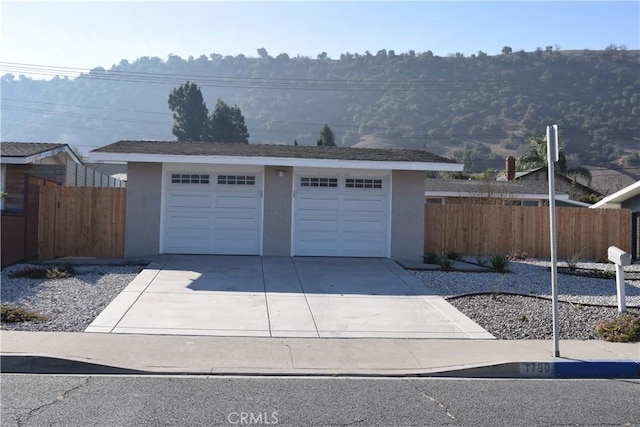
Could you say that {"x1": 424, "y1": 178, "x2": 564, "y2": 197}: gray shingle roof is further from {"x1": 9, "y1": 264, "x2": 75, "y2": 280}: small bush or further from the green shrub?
{"x1": 9, "y1": 264, "x2": 75, "y2": 280}: small bush

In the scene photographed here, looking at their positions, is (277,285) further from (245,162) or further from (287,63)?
(287,63)

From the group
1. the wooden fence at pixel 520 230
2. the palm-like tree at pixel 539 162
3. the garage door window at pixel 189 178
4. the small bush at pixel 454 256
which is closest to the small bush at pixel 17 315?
the garage door window at pixel 189 178

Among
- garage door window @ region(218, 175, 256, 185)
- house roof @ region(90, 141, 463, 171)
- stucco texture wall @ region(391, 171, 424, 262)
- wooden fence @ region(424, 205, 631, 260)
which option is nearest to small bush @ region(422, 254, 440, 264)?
stucco texture wall @ region(391, 171, 424, 262)

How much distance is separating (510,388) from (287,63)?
12986 cm

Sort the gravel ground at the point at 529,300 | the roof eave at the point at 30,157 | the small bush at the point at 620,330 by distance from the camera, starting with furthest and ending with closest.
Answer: the roof eave at the point at 30,157, the gravel ground at the point at 529,300, the small bush at the point at 620,330

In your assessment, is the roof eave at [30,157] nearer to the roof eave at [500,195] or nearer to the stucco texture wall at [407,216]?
the stucco texture wall at [407,216]

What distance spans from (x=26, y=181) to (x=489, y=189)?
80.6 feet

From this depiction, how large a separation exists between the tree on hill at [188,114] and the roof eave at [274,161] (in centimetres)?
4575

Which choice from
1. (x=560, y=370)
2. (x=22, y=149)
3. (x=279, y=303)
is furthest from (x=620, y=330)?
(x=22, y=149)

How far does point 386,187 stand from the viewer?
738 inches

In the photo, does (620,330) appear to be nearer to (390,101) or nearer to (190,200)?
(190,200)

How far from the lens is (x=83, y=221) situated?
18016mm

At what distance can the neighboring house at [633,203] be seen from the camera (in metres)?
22.3

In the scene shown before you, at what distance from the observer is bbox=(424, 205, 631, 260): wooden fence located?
20609mm
